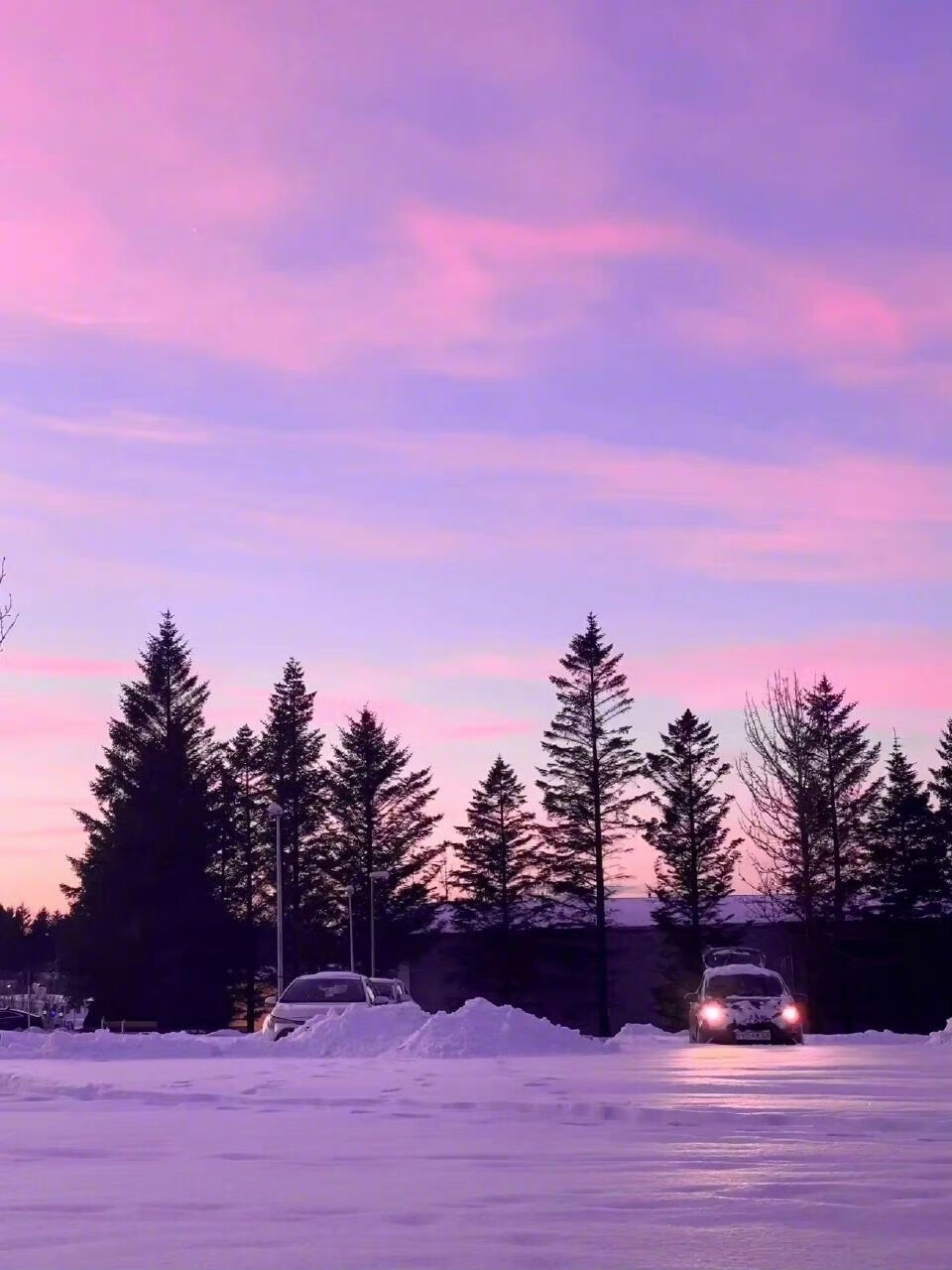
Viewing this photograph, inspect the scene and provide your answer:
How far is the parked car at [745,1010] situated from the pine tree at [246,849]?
48.0 meters

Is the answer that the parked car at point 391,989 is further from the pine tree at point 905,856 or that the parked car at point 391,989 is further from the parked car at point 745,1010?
the pine tree at point 905,856

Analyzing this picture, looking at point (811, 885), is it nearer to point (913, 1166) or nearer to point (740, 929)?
point (740, 929)

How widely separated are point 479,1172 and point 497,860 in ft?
244

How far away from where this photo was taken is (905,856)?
72.4 meters

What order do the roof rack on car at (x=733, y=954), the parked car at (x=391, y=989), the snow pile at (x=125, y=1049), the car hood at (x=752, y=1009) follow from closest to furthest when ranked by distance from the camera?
the snow pile at (x=125, y=1049) → the car hood at (x=752, y=1009) → the parked car at (x=391, y=989) → the roof rack on car at (x=733, y=954)

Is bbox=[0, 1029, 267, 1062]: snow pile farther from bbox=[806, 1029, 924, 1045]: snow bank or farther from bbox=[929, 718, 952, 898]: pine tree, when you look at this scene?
bbox=[929, 718, 952, 898]: pine tree

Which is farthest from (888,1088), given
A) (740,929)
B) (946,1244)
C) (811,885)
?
(740,929)

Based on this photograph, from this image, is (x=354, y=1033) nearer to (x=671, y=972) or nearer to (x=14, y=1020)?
(x=14, y=1020)

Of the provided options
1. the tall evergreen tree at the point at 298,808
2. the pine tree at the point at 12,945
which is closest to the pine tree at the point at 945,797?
the tall evergreen tree at the point at 298,808

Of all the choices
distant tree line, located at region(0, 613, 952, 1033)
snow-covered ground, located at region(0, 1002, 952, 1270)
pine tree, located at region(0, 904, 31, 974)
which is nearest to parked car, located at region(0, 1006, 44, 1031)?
distant tree line, located at region(0, 613, 952, 1033)

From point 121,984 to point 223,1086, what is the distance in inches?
2168

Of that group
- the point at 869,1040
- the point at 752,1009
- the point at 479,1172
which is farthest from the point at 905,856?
the point at 479,1172

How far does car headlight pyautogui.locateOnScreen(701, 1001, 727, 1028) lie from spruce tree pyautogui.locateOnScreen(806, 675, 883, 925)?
37.6m

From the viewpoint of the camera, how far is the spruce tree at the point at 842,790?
68.6 meters
